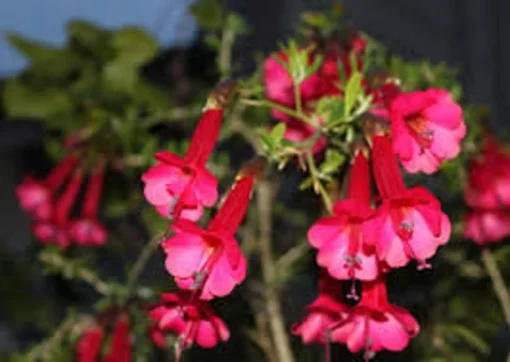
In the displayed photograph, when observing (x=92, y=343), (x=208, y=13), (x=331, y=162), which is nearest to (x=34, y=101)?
(x=208, y=13)

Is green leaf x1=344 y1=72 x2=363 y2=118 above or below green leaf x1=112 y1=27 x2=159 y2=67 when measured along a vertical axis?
above

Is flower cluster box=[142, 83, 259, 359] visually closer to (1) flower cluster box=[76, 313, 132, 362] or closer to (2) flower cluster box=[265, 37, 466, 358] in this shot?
(2) flower cluster box=[265, 37, 466, 358]

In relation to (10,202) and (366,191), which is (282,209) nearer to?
(366,191)

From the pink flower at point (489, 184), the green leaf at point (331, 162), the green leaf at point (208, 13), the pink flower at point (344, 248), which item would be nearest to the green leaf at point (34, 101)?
the green leaf at point (208, 13)

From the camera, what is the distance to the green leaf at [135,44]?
1.40 m

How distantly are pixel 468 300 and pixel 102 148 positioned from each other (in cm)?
50

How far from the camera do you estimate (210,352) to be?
1.13 m

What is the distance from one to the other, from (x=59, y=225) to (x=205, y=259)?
0.72 meters

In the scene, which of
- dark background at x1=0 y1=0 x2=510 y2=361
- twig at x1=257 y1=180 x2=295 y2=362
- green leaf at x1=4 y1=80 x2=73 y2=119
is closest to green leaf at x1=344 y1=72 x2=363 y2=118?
twig at x1=257 y1=180 x2=295 y2=362

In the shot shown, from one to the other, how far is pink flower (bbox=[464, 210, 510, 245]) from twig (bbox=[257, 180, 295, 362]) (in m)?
0.22

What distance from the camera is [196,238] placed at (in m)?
0.55

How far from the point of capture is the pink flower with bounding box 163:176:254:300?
0.53 m

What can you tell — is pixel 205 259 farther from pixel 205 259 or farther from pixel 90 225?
pixel 90 225

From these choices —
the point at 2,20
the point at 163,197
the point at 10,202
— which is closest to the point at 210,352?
the point at 163,197
